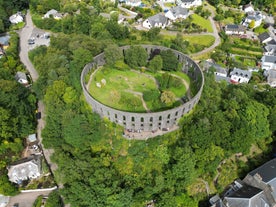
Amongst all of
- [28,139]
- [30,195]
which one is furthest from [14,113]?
[30,195]

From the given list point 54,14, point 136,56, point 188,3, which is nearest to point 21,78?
point 136,56

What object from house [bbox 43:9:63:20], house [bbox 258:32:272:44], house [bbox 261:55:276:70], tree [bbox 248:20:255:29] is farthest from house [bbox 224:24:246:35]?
house [bbox 43:9:63:20]

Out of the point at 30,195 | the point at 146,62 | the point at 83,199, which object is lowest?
the point at 30,195

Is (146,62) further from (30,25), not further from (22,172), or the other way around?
(30,25)

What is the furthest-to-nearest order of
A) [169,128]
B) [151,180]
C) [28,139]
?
[28,139]
[169,128]
[151,180]

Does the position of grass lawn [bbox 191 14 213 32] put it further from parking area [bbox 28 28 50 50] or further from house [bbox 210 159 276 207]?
house [bbox 210 159 276 207]

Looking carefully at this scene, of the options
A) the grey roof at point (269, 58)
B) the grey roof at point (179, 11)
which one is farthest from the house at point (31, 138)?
the grey roof at point (179, 11)
